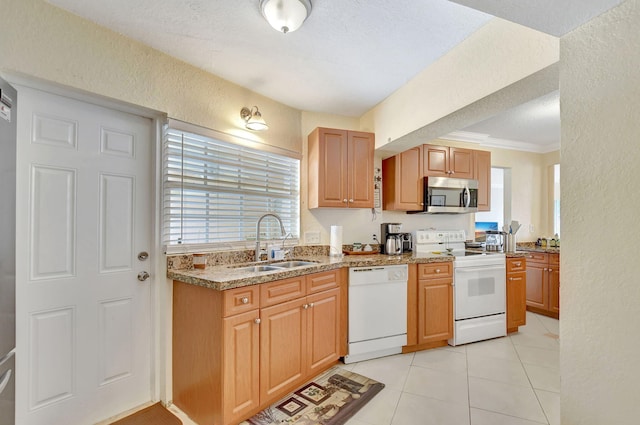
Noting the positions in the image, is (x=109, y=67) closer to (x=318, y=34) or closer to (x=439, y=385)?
(x=318, y=34)

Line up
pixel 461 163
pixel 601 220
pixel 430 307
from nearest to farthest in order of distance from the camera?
pixel 601 220 < pixel 430 307 < pixel 461 163

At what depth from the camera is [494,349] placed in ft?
9.58

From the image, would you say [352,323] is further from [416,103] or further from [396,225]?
[416,103]

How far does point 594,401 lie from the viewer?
3.20 feet

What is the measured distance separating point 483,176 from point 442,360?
2.36 meters

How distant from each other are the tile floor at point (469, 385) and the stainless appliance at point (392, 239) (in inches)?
42.4

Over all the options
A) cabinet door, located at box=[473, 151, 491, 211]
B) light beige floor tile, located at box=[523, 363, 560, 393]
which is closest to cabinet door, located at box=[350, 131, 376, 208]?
cabinet door, located at box=[473, 151, 491, 211]

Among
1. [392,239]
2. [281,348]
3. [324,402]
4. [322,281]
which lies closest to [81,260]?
[281,348]

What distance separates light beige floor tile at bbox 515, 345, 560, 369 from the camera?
2606 millimetres

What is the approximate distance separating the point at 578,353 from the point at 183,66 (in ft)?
9.17

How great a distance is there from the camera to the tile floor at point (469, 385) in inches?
74.1

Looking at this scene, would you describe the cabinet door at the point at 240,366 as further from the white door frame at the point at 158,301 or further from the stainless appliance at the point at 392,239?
the stainless appliance at the point at 392,239

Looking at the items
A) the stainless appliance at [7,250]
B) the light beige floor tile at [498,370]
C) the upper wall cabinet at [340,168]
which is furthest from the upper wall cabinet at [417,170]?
the stainless appliance at [7,250]

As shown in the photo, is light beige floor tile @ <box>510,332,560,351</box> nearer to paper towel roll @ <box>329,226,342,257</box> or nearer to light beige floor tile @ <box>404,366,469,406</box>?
light beige floor tile @ <box>404,366,469,406</box>
